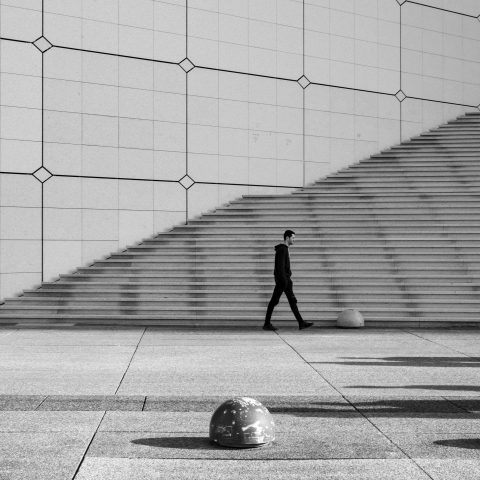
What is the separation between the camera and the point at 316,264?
51.3ft

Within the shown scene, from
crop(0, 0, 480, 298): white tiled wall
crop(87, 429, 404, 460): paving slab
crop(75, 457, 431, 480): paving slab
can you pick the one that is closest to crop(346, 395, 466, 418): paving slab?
crop(87, 429, 404, 460): paving slab

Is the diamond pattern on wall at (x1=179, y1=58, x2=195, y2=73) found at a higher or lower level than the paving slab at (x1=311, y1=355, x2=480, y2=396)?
higher

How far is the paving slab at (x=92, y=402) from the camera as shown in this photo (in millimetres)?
6184

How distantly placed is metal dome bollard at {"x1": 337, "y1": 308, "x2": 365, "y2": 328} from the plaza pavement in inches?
76.7

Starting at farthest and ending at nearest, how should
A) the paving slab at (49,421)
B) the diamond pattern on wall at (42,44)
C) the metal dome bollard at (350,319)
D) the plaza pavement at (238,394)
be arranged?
1. the diamond pattern on wall at (42,44)
2. the metal dome bollard at (350,319)
3. the paving slab at (49,421)
4. the plaza pavement at (238,394)

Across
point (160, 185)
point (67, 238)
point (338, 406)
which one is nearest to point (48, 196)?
point (67, 238)

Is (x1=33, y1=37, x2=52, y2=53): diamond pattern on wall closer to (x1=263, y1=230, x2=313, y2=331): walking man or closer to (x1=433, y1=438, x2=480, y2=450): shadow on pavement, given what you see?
→ (x1=263, y1=230, x2=313, y2=331): walking man

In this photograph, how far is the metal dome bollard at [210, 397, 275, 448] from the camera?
4.96 meters

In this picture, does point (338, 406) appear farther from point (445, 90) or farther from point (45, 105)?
point (445, 90)

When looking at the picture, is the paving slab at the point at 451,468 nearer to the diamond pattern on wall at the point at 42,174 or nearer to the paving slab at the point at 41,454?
the paving slab at the point at 41,454

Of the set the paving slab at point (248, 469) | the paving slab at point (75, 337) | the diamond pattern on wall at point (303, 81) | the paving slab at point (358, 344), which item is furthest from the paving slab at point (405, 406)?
the diamond pattern on wall at point (303, 81)

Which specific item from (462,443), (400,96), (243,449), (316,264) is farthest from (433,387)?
(400,96)

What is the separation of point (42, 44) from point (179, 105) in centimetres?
319

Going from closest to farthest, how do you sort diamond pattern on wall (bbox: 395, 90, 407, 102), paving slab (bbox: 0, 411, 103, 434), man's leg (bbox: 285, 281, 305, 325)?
paving slab (bbox: 0, 411, 103, 434) → man's leg (bbox: 285, 281, 305, 325) → diamond pattern on wall (bbox: 395, 90, 407, 102)
